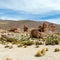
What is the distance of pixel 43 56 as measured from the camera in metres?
19.2

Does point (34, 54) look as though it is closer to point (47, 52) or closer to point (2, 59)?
point (47, 52)

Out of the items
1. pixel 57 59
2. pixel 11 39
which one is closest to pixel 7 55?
pixel 57 59

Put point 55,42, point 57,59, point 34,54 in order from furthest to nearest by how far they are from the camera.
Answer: point 55,42 → point 34,54 → point 57,59

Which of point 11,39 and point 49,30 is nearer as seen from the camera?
point 11,39

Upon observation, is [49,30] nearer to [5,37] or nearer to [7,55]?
[5,37]

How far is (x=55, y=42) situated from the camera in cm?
2548

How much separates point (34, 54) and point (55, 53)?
191 centimetres

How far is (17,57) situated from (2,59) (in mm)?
1310

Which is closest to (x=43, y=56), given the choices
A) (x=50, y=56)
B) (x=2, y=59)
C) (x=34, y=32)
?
(x=50, y=56)

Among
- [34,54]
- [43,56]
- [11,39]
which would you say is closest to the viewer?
[43,56]

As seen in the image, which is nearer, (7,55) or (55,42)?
(7,55)

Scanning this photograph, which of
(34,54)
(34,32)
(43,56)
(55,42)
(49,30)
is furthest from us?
(49,30)

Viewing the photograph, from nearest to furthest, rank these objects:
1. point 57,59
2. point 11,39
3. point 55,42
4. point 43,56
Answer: point 57,59 → point 43,56 → point 55,42 → point 11,39

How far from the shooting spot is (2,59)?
19.6 m
